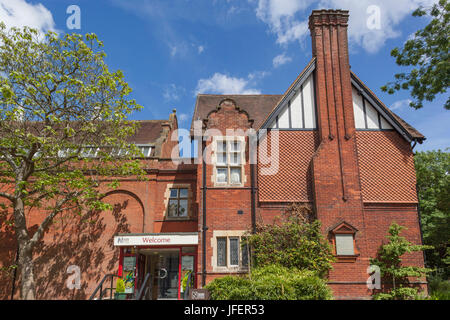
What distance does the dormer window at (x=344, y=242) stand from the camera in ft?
41.5

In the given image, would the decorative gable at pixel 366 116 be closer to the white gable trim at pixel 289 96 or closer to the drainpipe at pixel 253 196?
the white gable trim at pixel 289 96

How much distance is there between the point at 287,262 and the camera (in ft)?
40.8

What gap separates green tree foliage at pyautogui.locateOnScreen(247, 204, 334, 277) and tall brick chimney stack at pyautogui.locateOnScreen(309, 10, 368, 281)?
0.56 meters

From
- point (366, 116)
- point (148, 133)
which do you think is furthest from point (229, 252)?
point (148, 133)

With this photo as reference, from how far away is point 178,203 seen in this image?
18.1m

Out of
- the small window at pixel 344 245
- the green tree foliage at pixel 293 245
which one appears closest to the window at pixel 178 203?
the green tree foliage at pixel 293 245

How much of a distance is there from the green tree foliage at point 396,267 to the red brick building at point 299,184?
0.44 meters

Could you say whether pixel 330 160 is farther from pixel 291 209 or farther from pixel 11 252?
pixel 11 252

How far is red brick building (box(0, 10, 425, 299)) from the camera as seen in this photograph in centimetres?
1313

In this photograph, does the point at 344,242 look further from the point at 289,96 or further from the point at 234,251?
the point at 289,96

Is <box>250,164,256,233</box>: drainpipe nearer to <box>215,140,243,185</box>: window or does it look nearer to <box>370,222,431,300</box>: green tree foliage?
<box>215,140,243,185</box>: window

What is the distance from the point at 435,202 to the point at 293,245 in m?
20.4

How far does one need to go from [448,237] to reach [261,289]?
19.3 m
